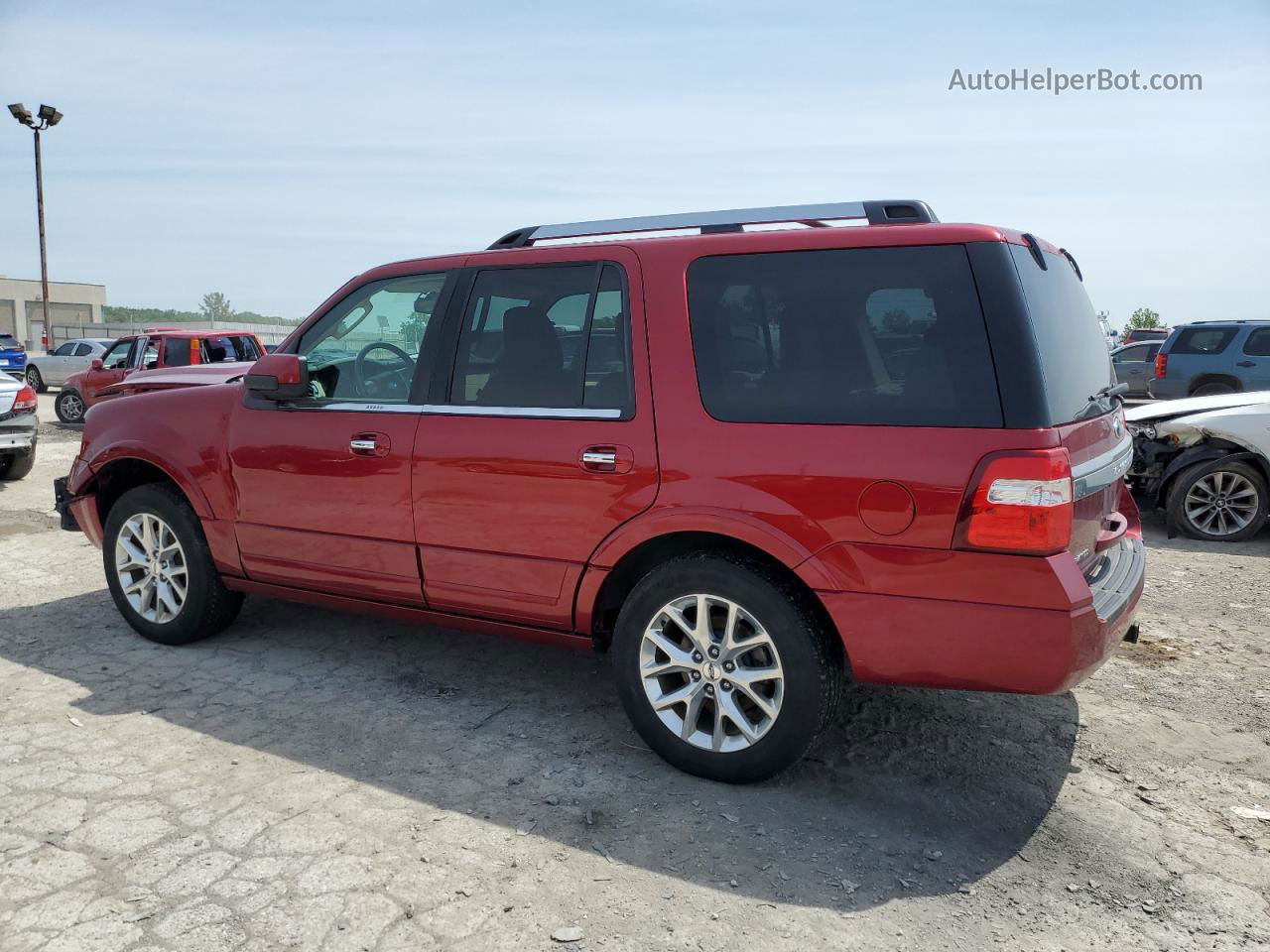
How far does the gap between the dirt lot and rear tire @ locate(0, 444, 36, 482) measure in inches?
256

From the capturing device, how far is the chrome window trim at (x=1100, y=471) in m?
2.99

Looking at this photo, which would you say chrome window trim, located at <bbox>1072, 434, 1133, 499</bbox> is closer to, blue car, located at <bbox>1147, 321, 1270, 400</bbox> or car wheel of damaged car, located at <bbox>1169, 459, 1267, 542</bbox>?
car wheel of damaged car, located at <bbox>1169, 459, 1267, 542</bbox>

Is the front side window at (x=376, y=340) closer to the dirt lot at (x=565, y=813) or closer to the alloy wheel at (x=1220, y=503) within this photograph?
the dirt lot at (x=565, y=813)

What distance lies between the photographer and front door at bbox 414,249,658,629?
3529 mm

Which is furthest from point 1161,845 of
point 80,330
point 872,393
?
point 80,330

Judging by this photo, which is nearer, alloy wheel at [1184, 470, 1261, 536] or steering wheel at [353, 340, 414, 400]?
steering wheel at [353, 340, 414, 400]

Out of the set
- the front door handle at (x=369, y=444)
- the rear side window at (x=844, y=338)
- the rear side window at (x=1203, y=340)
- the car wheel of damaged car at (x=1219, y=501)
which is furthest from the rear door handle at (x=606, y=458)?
the rear side window at (x=1203, y=340)

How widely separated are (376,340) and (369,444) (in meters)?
0.51

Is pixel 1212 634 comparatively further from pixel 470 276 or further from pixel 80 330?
pixel 80 330

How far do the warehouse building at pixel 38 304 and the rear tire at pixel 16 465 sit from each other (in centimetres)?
6385

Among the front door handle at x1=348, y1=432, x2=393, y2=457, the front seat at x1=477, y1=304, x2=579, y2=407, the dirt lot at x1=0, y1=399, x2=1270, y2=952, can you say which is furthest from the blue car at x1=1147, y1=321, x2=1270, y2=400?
the front door handle at x1=348, y1=432, x2=393, y2=457

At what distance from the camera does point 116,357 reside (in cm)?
1659

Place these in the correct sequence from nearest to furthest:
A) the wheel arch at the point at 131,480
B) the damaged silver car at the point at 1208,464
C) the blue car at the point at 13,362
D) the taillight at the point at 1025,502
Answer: the taillight at the point at 1025,502 < the wheel arch at the point at 131,480 < the damaged silver car at the point at 1208,464 < the blue car at the point at 13,362

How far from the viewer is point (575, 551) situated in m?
3.61
